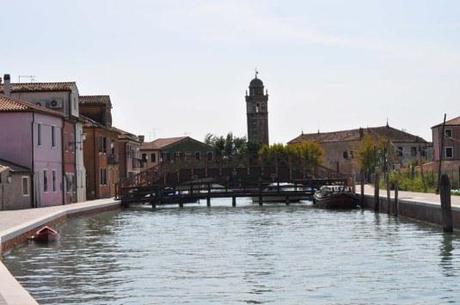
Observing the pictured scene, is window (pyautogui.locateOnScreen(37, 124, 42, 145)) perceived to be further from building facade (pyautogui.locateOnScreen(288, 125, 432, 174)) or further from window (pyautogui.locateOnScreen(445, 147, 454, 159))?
building facade (pyautogui.locateOnScreen(288, 125, 432, 174))

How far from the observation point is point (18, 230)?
115ft

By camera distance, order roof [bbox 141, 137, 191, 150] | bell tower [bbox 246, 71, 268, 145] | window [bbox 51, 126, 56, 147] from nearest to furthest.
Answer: window [bbox 51, 126, 56, 147] < roof [bbox 141, 137, 191, 150] < bell tower [bbox 246, 71, 268, 145]

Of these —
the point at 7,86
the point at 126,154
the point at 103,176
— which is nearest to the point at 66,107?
the point at 7,86

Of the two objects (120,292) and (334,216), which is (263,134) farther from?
(120,292)

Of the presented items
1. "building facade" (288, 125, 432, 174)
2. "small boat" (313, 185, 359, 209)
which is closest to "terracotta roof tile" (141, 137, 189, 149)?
"building facade" (288, 125, 432, 174)

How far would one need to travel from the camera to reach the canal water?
22250 mm

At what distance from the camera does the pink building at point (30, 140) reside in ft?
190

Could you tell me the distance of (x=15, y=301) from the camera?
16734 mm

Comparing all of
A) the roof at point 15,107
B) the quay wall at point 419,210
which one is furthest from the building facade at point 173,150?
the quay wall at point 419,210

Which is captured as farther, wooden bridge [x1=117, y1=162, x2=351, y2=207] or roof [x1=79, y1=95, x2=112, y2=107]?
roof [x1=79, y1=95, x2=112, y2=107]

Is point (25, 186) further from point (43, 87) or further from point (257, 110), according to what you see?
point (257, 110)

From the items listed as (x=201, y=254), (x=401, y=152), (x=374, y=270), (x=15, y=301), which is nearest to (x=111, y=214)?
(x=201, y=254)

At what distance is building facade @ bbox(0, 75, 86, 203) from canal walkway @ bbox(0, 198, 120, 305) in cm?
528

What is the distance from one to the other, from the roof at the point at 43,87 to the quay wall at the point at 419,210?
74.5ft
